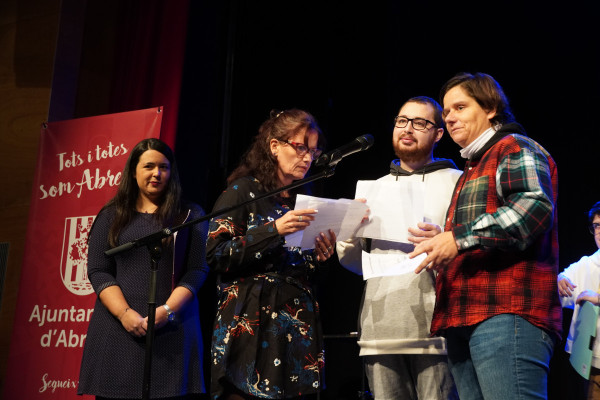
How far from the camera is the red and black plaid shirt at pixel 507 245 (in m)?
1.67

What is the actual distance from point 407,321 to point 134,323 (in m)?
1.14

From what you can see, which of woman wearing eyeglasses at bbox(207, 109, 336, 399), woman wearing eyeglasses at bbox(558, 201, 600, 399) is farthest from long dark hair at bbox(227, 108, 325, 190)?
woman wearing eyeglasses at bbox(558, 201, 600, 399)

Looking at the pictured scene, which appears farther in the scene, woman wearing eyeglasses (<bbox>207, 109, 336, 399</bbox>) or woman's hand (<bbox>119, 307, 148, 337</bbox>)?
woman's hand (<bbox>119, 307, 148, 337</bbox>)

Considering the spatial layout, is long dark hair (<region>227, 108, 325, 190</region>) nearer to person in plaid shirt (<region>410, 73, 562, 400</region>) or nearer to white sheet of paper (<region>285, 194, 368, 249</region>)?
white sheet of paper (<region>285, 194, 368, 249</region>)

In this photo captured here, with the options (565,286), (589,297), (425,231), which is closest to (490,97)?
(425,231)

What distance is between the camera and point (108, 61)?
15.8 ft

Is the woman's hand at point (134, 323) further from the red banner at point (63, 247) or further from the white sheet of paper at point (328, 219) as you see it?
the red banner at point (63, 247)

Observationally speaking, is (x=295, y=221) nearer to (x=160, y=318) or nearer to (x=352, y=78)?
(x=160, y=318)

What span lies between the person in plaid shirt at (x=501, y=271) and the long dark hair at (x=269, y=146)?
774 millimetres

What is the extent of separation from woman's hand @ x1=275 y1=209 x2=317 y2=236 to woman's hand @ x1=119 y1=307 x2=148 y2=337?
0.82 metres

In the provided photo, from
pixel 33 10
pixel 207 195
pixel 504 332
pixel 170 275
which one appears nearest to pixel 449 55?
pixel 207 195

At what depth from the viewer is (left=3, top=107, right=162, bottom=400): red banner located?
335 centimetres

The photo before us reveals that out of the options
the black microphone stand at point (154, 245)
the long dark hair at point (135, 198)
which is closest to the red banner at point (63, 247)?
the long dark hair at point (135, 198)

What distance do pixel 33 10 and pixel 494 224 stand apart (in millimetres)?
4254
